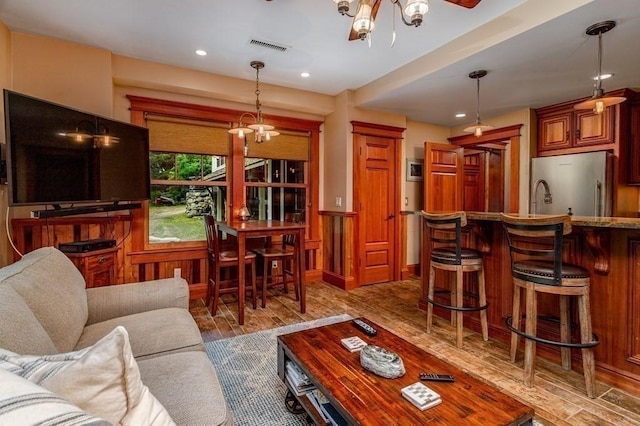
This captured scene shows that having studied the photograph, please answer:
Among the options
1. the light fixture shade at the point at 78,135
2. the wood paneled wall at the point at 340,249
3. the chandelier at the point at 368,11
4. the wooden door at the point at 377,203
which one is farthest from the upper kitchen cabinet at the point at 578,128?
the light fixture shade at the point at 78,135

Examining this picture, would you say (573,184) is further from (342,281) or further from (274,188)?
(274,188)

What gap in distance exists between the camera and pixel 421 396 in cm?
124

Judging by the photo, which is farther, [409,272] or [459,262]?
[409,272]

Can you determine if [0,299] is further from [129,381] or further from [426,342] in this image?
[426,342]

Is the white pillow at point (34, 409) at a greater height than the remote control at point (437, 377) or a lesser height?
greater

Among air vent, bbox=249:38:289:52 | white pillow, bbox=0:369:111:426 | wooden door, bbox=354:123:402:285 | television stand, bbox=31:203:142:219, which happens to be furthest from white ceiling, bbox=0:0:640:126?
white pillow, bbox=0:369:111:426

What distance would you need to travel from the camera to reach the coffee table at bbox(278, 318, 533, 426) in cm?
114

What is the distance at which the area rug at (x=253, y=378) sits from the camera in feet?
5.82

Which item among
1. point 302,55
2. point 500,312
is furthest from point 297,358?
→ point 302,55

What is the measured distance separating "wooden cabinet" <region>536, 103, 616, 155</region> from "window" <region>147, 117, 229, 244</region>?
434cm

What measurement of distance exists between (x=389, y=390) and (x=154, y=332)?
4.05 feet

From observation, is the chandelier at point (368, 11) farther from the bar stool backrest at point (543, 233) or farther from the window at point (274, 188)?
the window at point (274, 188)

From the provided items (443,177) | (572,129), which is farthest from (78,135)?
(572,129)

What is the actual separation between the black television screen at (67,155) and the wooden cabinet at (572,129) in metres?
5.09
